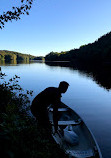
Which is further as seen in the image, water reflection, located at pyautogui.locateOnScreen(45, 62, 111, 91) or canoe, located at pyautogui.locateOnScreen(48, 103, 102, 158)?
water reflection, located at pyautogui.locateOnScreen(45, 62, 111, 91)

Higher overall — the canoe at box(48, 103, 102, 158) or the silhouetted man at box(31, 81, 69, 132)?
the silhouetted man at box(31, 81, 69, 132)

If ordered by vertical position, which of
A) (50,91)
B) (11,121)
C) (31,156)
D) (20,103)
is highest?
(50,91)

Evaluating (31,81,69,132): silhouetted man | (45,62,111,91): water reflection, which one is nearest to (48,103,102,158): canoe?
(31,81,69,132): silhouetted man

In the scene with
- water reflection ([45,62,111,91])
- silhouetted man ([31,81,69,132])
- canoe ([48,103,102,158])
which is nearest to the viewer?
silhouetted man ([31,81,69,132])

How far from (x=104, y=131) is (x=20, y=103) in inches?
331

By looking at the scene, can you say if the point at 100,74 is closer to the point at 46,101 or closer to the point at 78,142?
the point at 78,142

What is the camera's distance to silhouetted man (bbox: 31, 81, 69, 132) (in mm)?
5852

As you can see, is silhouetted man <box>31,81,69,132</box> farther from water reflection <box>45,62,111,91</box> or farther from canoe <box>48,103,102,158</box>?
water reflection <box>45,62,111,91</box>

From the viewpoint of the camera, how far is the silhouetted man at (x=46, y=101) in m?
5.85

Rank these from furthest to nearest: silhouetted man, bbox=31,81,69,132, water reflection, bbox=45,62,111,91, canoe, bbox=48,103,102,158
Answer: water reflection, bbox=45,62,111,91
canoe, bbox=48,103,102,158
silhouetted man, bbox=31,81,69,132

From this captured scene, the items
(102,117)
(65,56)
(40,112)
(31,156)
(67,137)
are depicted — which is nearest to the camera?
(31,156)

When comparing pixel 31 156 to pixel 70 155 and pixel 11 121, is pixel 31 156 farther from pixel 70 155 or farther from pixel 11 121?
pixel 70 155

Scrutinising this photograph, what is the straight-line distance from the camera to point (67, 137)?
8.23 m

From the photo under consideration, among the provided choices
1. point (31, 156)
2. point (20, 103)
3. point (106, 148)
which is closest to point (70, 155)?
point (31, 156)
